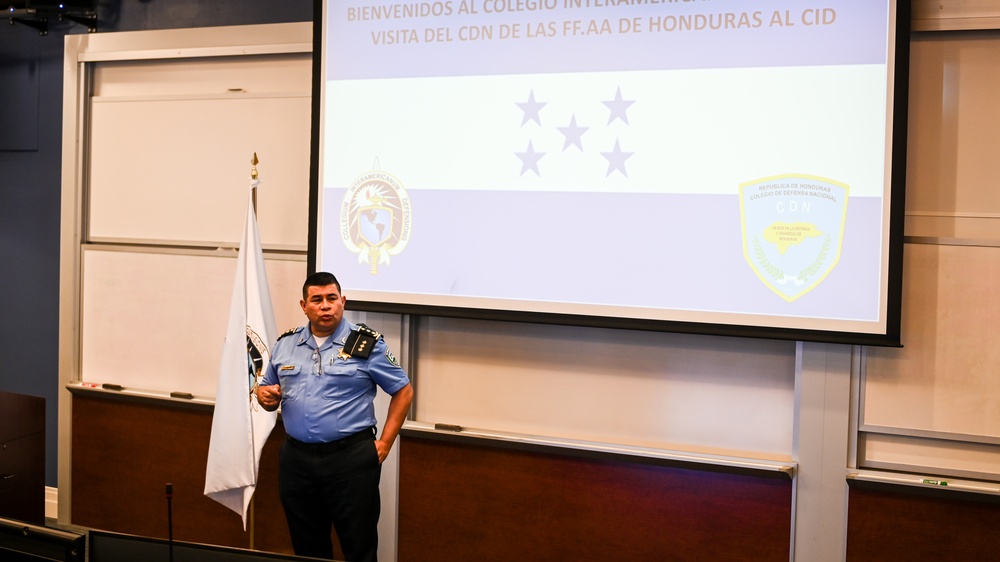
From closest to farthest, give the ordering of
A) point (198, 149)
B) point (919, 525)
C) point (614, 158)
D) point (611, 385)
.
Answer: point (919, 525) → point (614, 158) → point (611, 385) → point (198, 149)

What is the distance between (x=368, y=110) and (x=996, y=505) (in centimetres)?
285

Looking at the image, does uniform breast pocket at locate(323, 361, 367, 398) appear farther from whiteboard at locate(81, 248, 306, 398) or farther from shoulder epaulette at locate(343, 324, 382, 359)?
whiteboard at locate(81, 248, 306, 398)

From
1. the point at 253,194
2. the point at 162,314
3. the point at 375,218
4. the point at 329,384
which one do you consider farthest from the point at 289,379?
the point at 162,314

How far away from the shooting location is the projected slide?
3135 mm

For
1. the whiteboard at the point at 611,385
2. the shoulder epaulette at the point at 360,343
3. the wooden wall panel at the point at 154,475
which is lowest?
the wooden wall panel at the point at 154,475

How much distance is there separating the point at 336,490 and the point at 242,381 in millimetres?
811

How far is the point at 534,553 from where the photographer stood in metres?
3.67

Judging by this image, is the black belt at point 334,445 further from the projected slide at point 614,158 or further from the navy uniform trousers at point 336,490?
the projected slide at point 614,158

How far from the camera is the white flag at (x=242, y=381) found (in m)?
3.77

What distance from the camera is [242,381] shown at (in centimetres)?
377

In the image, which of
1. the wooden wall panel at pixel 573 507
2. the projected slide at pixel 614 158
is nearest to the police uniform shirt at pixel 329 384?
the projected slide at pixel 614 158

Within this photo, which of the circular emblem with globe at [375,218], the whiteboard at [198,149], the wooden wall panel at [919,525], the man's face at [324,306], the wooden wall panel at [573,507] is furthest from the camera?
the whiteboard at [198,149]

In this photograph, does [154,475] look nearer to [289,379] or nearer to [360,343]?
[289,379]

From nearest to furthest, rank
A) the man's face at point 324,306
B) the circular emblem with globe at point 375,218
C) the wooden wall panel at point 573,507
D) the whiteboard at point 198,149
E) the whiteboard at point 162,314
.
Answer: the man's face at point 324,306
the wooden wall panel at point 573,507
the circular emblem with globe at point 375,218
the whiteboard at point 198,149
the whiteboard at point 162,314
